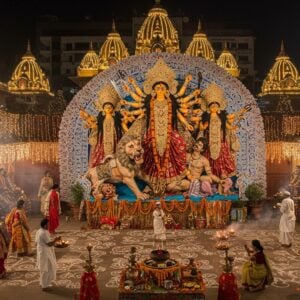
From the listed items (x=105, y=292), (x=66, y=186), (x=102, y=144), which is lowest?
(x=105, y=292)

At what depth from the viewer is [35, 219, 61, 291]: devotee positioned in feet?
28.2

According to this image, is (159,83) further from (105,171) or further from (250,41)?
(250,41)

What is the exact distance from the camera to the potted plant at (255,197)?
576 inches

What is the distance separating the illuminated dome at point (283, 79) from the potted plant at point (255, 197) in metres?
8.36

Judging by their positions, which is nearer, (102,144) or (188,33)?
(102,144)

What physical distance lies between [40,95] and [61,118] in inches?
337

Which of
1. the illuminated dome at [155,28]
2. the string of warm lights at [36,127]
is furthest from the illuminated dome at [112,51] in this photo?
the string of warm lights at [36,127]

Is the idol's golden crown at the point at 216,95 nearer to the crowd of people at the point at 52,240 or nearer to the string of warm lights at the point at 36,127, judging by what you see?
the crowd of people at the point at 52,240

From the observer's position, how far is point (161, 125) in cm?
1495

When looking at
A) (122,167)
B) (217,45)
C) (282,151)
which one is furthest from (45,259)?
(217,45)

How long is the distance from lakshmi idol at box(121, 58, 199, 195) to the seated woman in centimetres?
639

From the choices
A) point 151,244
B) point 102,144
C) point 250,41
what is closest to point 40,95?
point 102,144

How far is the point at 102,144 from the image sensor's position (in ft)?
49.2

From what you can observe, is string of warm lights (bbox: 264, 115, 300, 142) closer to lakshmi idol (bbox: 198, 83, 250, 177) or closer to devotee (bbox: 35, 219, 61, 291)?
lakshmi idol (bbox: 198, 83, 250, 177)
